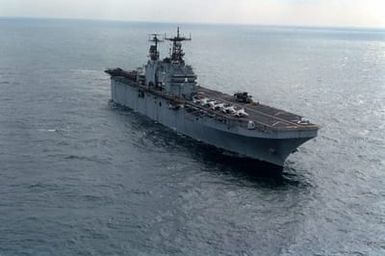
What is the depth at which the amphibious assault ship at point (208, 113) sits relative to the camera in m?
52.8

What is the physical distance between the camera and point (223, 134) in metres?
58.6

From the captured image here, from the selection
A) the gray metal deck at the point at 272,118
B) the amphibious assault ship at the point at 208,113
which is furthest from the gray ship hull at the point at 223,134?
the gray metal deck at the point at 272,118

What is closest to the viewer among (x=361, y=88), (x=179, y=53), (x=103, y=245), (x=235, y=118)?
(x=103, y=245)

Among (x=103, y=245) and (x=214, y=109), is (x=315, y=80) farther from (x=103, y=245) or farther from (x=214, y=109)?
(x=103, y=245)

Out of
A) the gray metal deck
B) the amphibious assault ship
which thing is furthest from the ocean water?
the gray metal deck

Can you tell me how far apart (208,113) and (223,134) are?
3.84m

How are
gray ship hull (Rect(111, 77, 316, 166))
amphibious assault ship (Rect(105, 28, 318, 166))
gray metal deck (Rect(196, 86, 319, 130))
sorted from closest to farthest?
1. gray ship hull (Rect(111, 77, 316, 166))
2. amphibious assault ship (Rect(105, 28, 318, 166))
3. gray metal deck (Rect(196, 86, 319, 130))

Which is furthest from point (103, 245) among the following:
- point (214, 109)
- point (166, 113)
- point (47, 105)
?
point (47, 105)

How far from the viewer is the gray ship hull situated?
5206cm

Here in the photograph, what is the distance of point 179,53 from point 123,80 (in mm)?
14816

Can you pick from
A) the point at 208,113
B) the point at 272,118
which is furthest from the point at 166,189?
the point at 272,118

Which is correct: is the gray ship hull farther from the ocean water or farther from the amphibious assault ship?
the ocean water

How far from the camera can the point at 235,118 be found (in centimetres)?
5662

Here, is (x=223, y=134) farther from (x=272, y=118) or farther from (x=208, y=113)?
(x=272, y=118)
